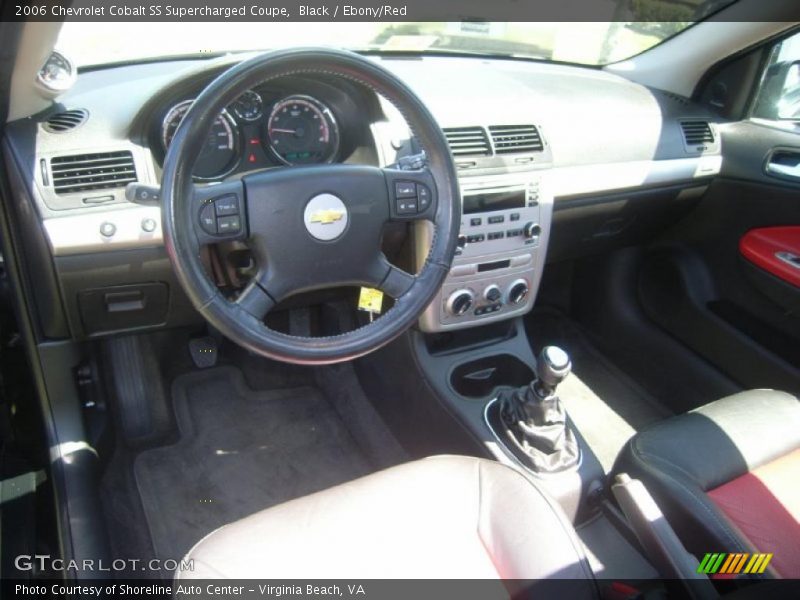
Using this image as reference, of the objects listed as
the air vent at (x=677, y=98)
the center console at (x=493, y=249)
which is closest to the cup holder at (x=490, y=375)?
the center console at (x=493, y=249)

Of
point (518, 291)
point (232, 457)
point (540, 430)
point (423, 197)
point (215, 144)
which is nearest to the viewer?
point (423, 197)

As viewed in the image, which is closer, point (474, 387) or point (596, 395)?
point (474, 387)

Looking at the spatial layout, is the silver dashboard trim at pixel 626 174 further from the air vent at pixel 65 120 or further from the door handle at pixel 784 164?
the air vent at pixel 65 120

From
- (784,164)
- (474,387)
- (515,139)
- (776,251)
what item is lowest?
(474,387)

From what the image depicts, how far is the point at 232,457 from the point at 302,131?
1.24 m

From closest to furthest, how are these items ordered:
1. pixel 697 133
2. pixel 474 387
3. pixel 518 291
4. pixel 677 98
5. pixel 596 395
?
pixel 518 291 < pixel 474 387 < pixel 697 133 < pixel 677 98 < pixel 596 395

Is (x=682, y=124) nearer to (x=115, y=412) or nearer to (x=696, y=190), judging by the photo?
(x=696, y=190)

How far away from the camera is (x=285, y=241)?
4.65 ft

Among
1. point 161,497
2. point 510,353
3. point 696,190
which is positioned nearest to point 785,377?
point 696,190

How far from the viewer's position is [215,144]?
1.64 metres

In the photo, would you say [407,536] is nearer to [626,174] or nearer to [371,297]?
[371,297]

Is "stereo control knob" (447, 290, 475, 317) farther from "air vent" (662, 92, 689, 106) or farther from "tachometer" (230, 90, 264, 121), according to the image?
"air vent" (662, 92, 689, 106)

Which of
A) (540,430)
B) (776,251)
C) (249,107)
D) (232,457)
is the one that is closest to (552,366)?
(540,430)

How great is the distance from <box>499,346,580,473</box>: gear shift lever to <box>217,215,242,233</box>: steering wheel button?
2.98 ft
